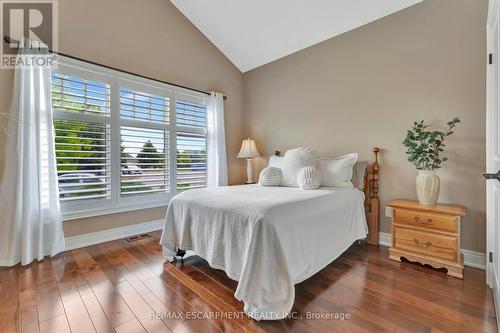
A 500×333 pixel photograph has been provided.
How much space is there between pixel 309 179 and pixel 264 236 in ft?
3.88

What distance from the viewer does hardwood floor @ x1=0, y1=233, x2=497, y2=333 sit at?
4.40 feet

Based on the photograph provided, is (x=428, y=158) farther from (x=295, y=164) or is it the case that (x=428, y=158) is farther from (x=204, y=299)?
(x=204, y=299)

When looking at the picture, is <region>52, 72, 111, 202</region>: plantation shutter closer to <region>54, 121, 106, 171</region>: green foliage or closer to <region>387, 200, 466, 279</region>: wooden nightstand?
<region>54, 121, 106, 171</region>: green foliage

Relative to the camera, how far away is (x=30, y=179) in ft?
7.06

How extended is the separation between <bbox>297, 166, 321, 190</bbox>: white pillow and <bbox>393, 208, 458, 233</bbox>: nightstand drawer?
787 mm

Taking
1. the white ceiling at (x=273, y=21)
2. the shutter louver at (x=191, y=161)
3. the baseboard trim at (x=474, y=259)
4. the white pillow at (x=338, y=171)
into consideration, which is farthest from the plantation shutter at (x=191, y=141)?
the baseboard trim at (x=474, y=259)

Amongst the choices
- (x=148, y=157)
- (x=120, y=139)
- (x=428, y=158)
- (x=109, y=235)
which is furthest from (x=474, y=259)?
(x=120, y=139)

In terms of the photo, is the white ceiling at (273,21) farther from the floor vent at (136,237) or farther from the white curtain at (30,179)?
the floor vent at (136,237)

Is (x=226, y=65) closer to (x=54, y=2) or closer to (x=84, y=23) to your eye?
(x=84, y=23)

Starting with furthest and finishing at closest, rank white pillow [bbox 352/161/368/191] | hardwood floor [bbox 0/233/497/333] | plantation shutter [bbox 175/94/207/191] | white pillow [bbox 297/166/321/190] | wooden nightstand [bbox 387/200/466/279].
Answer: plantation shutter [bbox 175/94/207/191] < white pillow [bbox 352/161/368/191] < white pillow [bbox 297/166/321/190] < wooden nightstand [bbox 387/200/466/279] < hardwood floor [bbox 0/233/497/333]

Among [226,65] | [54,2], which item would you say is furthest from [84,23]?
[226,65]

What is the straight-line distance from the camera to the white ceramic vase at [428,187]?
2.08 metres

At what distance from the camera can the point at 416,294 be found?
1.65m

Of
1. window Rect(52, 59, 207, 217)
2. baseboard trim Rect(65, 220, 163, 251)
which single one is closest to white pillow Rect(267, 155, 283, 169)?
window Rect(52, 59, 207, 217)
